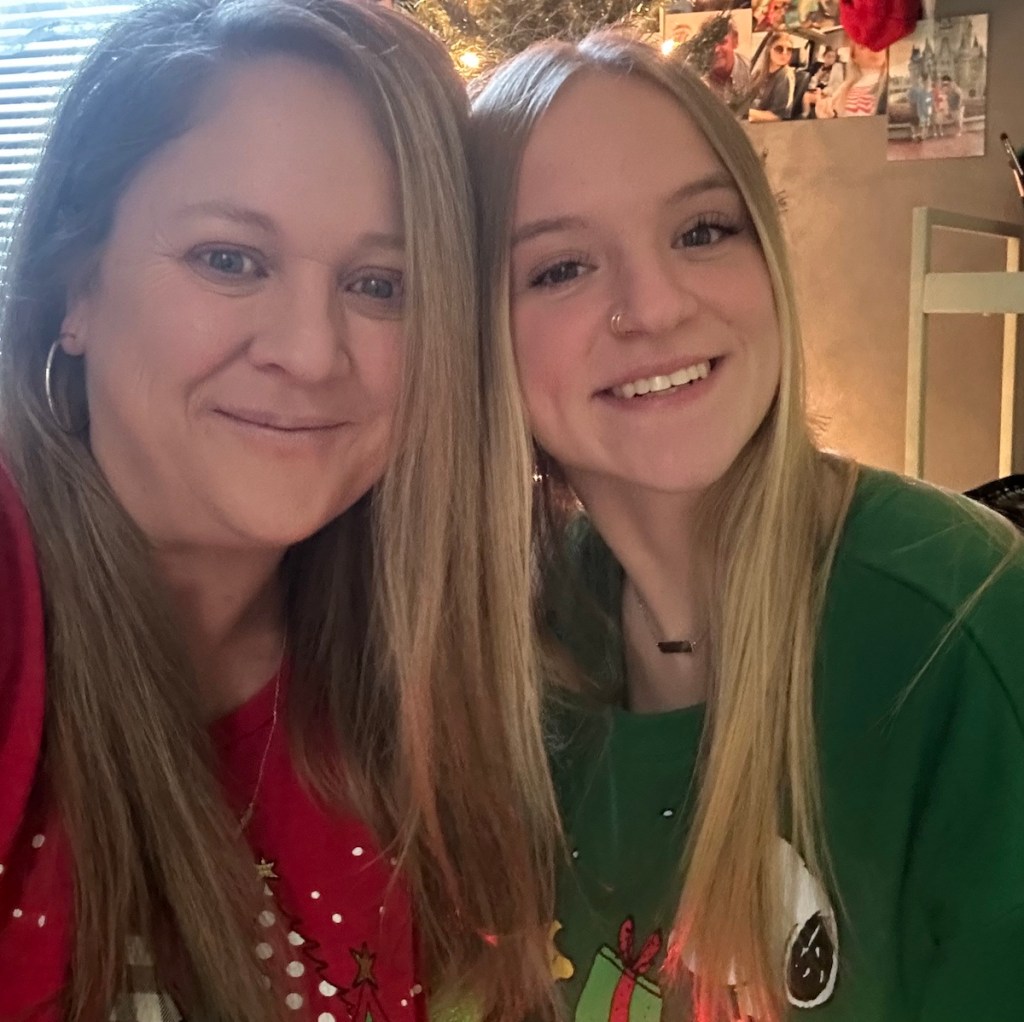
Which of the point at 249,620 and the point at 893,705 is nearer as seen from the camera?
the point at 893,705

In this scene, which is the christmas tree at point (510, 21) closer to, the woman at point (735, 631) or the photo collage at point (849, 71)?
the woman at point (735, 631)

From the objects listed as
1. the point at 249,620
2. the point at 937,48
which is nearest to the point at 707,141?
the point at 249,620

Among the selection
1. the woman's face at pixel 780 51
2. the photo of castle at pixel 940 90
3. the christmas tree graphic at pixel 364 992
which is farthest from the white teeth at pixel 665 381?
the woman's face at pixel 780 51

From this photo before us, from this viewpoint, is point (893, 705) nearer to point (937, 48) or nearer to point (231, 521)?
point (231, 521)

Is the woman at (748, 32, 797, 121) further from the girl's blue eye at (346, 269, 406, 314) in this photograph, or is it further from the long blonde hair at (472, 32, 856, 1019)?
the girl's blue eye at (346, 269, 406, 314)

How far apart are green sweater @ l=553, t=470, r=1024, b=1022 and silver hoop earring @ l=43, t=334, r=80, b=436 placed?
1.93 ft

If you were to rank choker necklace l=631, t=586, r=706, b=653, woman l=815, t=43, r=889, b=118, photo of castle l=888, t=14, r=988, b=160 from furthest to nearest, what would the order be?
woman l=815, t=43, r=889, b=118
photo of castle l=888, t=14, r=988, b=160
choker necklace l=631, t=586, r=706, b=653

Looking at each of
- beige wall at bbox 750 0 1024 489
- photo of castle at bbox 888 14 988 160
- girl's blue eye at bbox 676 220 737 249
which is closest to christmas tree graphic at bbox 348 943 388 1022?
girl's blue eye at bbox 676 220 737 249

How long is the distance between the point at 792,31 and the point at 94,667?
2.45 metres

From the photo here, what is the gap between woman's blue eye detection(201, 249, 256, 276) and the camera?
90 centimetres

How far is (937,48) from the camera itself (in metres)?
2.52

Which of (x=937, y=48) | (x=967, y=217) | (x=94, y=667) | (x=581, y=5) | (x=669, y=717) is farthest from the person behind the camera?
(x=937, y=48)

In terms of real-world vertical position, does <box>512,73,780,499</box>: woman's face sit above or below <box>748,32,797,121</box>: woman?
below

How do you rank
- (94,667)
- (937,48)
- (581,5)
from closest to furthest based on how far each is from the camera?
(94,667), (581,5), (937,48)
